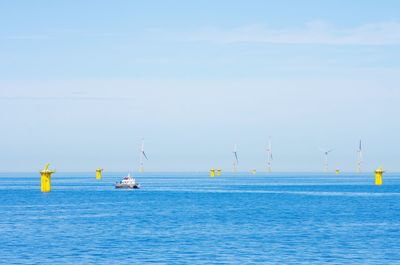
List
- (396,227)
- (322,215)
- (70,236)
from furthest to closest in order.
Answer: (322,215), (396,227), (70,236)

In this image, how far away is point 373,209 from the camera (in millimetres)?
131625

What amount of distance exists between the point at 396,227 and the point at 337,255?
30.4 meters

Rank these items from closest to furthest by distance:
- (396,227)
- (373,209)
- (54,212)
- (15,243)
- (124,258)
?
1. (124,258)
2. (15,243)
3. (396,227)
4. (54,212)
5. (373,209)

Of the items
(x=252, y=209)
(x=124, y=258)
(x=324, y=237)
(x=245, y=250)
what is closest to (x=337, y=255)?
(x=245, y=250)

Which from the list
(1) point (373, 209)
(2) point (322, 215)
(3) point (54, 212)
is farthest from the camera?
(1) point (373, 209)

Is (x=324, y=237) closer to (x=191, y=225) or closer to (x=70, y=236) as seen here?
(x=191, y=225)

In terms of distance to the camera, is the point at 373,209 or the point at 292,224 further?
the point at 373,209

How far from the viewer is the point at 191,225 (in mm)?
97188

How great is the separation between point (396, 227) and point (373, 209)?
38520 millimetres

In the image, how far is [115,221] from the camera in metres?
104

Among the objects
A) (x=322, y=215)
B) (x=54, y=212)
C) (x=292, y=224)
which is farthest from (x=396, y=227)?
(x=54, y=212)

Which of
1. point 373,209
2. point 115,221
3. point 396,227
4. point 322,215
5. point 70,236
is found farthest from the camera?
point 373,209

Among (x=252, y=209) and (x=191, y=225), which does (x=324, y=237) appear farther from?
(x=252, y=209)

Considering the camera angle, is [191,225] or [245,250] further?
[191,225]
